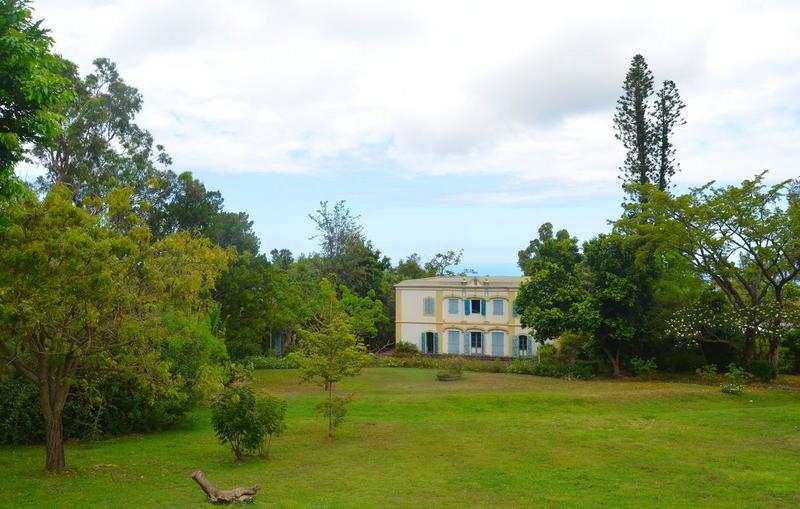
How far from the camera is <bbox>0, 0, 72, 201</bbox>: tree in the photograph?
8.63 m

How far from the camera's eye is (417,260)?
65625 mm

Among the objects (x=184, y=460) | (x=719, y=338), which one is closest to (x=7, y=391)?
(x=184, y=460)

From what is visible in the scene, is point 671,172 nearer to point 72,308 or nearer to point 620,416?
point 620,416

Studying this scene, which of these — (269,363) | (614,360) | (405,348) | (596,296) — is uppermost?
(596,296)

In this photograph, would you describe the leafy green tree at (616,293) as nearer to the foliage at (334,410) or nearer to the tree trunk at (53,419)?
the foliage at (334,410)

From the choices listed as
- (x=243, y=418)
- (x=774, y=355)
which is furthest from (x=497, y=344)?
(x=243, y=418)

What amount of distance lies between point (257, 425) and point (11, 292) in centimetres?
594

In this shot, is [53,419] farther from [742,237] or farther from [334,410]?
[742,237]

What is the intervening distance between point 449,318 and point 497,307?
10.4ft

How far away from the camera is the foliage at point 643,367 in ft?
103

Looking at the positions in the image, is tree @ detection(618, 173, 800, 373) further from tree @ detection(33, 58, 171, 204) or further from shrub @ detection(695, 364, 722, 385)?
tree @ detection(33, 58, 171, 204)

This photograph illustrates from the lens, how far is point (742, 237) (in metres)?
29.0

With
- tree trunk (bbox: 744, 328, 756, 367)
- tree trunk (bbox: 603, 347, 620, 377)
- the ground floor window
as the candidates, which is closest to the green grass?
tree trunk (bbox: 744, 328, 756, 367)

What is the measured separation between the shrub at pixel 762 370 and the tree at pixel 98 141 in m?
29.8
